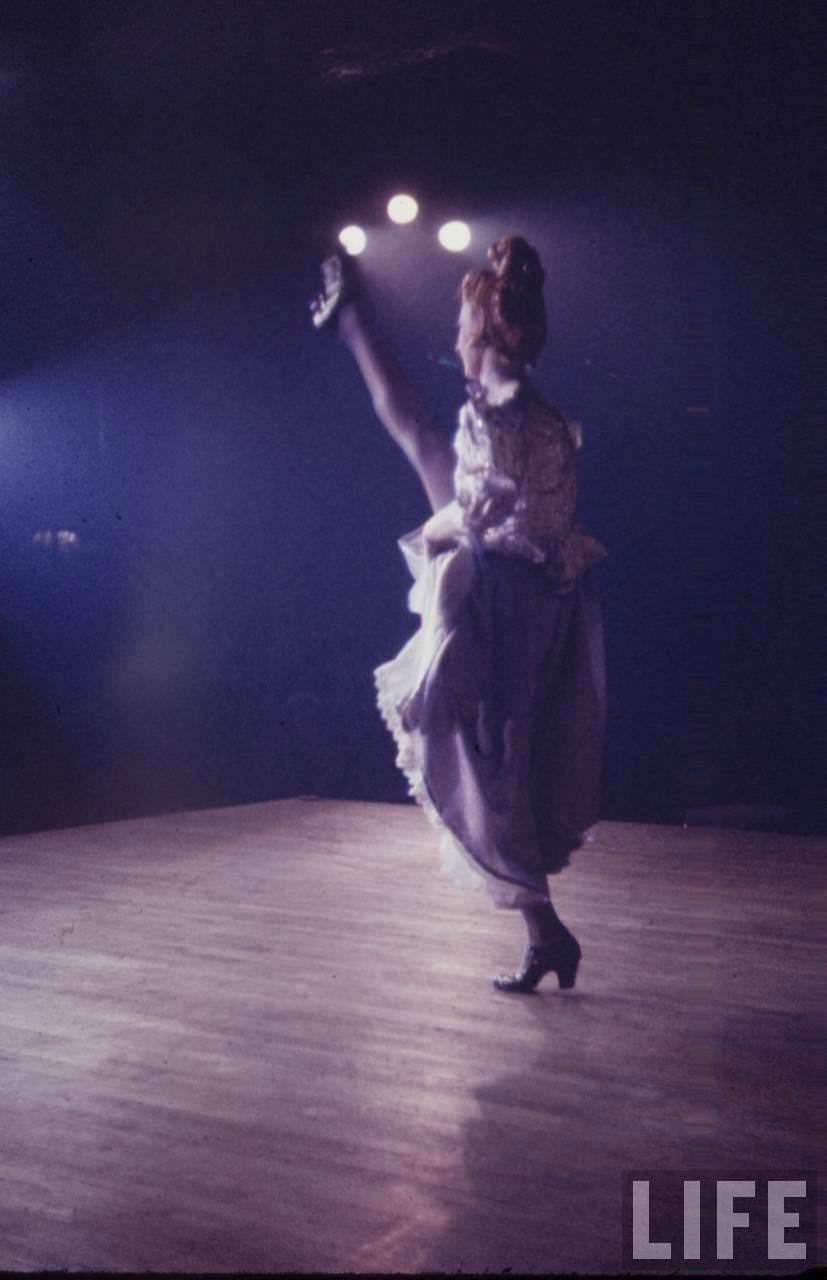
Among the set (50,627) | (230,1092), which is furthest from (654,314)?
(230,1092)

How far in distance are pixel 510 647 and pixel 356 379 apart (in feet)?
13.7

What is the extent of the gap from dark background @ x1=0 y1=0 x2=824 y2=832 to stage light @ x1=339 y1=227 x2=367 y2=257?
14cm

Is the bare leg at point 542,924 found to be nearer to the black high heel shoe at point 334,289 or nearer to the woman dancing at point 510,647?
the woman dancing at point 510,647

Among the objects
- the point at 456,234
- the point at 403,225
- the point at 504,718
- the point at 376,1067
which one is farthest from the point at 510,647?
the point at 403,225

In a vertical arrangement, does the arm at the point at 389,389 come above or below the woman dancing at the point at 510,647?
above

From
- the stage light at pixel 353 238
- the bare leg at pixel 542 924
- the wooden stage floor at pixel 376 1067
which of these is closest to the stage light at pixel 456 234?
the stage light at pixel 353 238

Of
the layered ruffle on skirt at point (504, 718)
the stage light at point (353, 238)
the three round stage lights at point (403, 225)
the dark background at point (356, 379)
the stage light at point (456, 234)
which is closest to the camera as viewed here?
the layered ruffle on skirt at point (504, 718)

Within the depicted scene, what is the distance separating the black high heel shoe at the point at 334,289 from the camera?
3.22 meters

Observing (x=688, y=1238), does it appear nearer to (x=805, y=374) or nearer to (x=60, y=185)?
(x=805, y=374)

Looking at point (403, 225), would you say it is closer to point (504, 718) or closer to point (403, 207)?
point (403, 207)

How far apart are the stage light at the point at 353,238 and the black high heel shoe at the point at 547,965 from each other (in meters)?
3.78

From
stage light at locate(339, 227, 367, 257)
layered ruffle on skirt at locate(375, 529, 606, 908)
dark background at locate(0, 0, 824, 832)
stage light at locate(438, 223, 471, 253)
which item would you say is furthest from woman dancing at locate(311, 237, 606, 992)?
stage light at locate(438, 223, 471, 253)

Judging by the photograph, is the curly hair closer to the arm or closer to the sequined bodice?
the sequined bodice

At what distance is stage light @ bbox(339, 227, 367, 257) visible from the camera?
600cm
